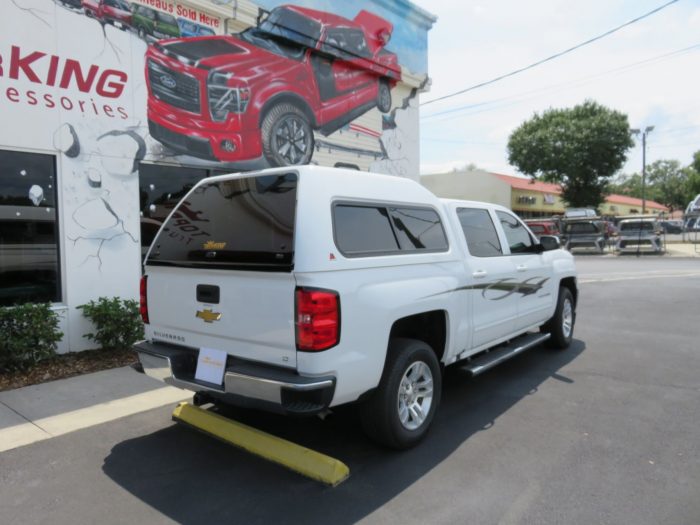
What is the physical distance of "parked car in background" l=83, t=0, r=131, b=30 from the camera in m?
6.62

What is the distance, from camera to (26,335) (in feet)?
18.1

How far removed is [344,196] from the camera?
359 cm

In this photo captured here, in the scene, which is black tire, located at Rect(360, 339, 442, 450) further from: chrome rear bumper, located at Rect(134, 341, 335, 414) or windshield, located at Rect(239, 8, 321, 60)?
windshield, located at Rect(239, 8, 321, 60)

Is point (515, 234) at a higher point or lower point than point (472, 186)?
lower

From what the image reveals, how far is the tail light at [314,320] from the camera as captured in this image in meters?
3.09

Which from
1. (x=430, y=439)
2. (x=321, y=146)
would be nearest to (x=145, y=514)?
(x=430, y=439)

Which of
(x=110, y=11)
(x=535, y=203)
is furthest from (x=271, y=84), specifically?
(x=535, y=203)

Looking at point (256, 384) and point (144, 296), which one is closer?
point (256, 384)

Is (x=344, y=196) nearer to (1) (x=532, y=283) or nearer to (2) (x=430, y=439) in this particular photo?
(2) (x=430, y=439)

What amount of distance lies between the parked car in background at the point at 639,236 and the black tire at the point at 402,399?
2430cm

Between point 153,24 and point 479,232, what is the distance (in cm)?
553

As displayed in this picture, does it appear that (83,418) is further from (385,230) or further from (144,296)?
(385,230)

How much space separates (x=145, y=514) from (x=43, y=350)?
351cm

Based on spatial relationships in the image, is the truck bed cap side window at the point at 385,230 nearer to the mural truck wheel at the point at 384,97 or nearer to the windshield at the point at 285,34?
the windshield at the point at 285,34
